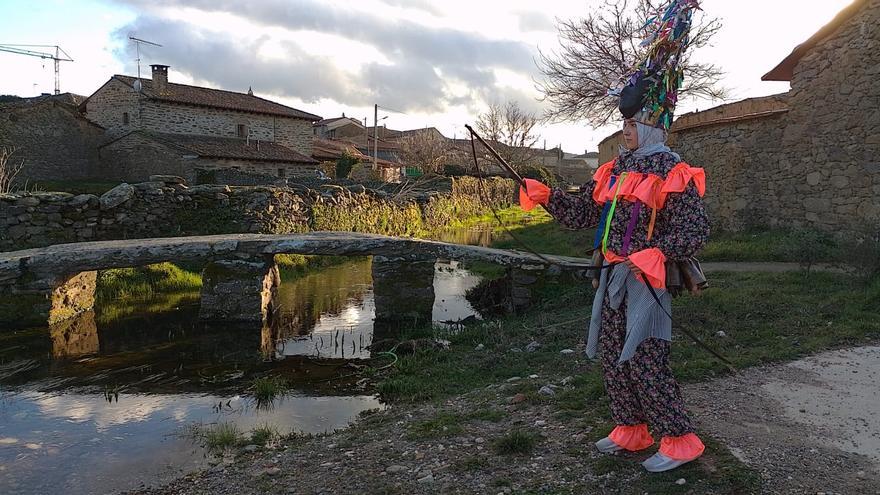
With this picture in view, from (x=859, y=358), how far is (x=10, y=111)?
1270 inches

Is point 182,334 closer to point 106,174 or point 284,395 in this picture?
point 284,395

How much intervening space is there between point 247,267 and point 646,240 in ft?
20.5

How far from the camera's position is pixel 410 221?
17641 millimetres

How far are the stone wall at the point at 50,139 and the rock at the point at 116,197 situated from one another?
19.6m

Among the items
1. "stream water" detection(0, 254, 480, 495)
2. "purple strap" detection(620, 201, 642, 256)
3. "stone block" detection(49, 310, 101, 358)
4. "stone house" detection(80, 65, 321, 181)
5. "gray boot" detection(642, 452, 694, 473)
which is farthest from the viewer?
"stone house" detection(80, 65, 321, 181)

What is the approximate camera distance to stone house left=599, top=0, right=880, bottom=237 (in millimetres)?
9883

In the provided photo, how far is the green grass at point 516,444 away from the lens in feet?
12.1

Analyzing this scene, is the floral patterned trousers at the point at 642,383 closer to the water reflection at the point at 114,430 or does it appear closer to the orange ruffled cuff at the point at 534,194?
the orange ruffled cuff at the point at 534,194

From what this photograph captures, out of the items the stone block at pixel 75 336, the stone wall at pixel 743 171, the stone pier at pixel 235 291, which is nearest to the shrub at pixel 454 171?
the stone wall at pixel 743 171

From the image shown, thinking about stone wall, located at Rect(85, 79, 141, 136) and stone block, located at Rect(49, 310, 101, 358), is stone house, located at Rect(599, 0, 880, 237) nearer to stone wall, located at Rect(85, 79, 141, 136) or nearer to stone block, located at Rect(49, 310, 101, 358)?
stone block, located at Rect(49, 310, 101, 358)

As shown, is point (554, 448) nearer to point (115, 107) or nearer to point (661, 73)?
point (661, 73)

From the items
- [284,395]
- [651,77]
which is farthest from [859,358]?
[284,395]

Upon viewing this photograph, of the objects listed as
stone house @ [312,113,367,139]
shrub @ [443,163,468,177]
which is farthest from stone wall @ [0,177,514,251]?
stone house @ [312,113,367,139]

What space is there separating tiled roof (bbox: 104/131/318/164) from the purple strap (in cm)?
2669
